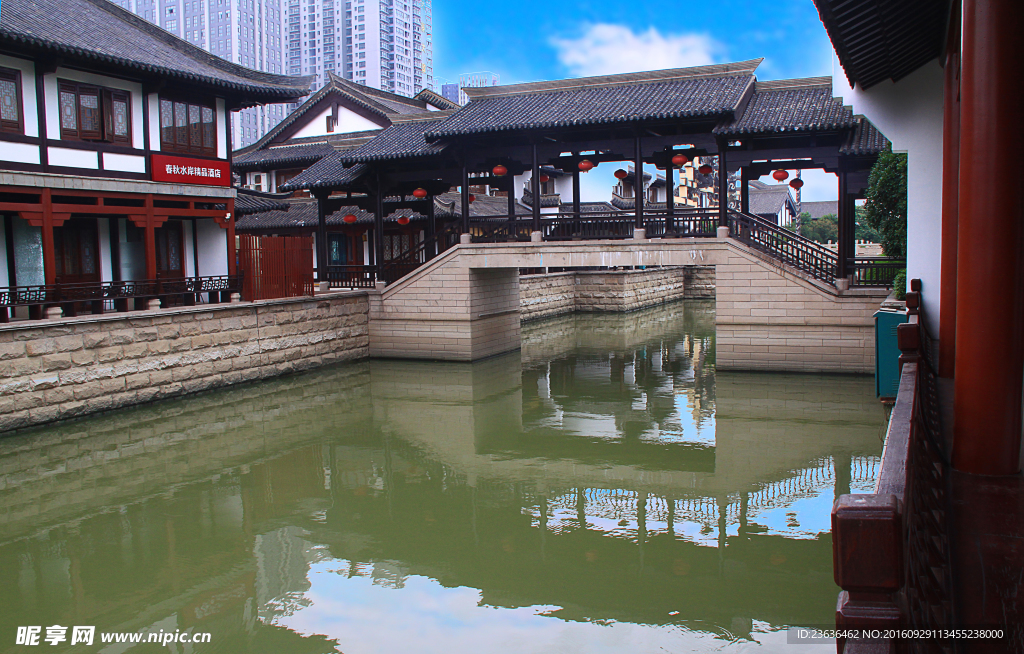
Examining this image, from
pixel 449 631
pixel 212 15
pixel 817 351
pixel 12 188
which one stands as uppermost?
pixel 212 15

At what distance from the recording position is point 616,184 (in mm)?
35812

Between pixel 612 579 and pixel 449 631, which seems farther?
pixel 612 579

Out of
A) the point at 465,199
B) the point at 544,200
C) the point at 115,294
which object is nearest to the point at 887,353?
the point at 465,199

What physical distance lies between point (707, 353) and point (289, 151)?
1583 cm

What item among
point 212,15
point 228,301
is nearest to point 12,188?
point 228,301

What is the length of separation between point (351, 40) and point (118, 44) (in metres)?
76.3

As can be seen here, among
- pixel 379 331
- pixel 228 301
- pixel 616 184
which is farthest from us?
pixel 616 184

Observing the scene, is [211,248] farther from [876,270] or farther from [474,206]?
[876,270]

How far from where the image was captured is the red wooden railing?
1594 centimetres

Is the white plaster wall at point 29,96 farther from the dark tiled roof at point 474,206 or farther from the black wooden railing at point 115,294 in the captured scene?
the dark tiled roof at point 474,206

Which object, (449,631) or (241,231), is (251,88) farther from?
(449,631)

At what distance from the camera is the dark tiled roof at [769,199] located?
48438mm

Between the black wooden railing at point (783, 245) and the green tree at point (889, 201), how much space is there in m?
1.33

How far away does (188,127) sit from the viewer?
15.5m
